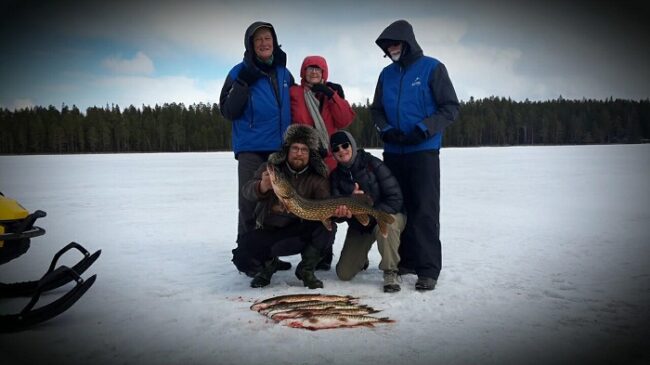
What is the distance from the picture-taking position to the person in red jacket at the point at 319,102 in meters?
4.68

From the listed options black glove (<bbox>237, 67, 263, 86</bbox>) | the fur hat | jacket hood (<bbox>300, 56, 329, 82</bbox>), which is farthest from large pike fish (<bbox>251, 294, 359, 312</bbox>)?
jacket hood (<bbox>300, 56, 329, 82</bbox>)

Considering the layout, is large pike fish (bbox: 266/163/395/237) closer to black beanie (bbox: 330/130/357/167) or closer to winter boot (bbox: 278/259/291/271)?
black beanie (bbox: 330/130/357/167)

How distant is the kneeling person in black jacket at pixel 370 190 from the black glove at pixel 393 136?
27 centimetres

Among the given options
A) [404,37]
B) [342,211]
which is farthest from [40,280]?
[404,37]

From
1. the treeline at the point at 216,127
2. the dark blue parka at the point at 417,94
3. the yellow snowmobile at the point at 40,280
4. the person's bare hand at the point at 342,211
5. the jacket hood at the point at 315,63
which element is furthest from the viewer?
the treeline at the point at 216,127

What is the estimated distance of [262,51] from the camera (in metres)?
4.52

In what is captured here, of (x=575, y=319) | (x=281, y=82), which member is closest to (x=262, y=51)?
(x=281, y=82)

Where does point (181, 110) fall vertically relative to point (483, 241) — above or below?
above

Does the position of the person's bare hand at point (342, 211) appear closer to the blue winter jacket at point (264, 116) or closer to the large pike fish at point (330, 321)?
the large pike fish at point (330, 321)

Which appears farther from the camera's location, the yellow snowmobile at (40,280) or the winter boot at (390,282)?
the winter boot at (390,282)

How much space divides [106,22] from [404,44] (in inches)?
204

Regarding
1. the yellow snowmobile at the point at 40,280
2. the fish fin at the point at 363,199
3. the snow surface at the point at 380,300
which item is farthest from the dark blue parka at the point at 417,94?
the yellow snowmobile at the point at 40,280

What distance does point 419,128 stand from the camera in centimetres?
426

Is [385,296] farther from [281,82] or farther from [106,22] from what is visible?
[106,22]
